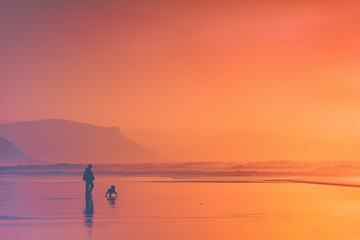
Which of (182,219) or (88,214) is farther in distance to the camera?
(88,214)

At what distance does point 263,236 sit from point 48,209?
10654 mm

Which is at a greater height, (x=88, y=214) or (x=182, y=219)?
(x=88, y=214)

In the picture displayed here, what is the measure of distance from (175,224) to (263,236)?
3413mm

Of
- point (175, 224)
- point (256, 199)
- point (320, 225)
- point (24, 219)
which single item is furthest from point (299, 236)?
point (256, 199)

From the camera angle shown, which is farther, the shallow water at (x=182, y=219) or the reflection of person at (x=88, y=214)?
the reflection of person at (x=88, y=214)

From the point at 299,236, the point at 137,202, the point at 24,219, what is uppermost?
the point at 137,202

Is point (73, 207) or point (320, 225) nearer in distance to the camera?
point (320, 225)

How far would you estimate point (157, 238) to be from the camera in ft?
46.9

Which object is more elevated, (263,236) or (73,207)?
(73,207)

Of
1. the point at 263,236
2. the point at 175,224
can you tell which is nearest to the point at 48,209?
the point at 175,224

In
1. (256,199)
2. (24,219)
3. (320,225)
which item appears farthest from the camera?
(256,199)

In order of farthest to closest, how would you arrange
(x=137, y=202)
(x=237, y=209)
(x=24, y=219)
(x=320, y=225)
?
(x=137, y=202), (x=237, y=209), (x=24, y=219), (x=320, y=225)

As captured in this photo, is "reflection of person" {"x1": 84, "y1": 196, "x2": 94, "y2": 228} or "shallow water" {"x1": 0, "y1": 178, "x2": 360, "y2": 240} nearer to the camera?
"shallow water" {"x1": 0, "y1": 178, "x2": 360, "y2": 240}

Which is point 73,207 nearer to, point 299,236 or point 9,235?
point 9,235
